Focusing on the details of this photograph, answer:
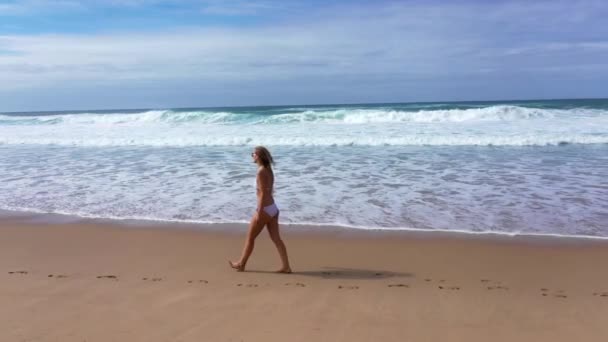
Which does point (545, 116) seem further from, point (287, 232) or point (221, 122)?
point (287, 232)

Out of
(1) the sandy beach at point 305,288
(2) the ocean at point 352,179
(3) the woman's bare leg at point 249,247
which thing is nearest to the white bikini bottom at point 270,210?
(3) the woman's bare leg at point 249,247

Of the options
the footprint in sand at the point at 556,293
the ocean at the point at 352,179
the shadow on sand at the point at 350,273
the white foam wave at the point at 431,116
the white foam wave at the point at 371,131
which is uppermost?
the white foam wave at the point at 431,116

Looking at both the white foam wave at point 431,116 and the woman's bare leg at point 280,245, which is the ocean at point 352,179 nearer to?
the woman's bare leg at point 280,245

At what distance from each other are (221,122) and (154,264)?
29271mm

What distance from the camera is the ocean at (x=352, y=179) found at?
7.98 m

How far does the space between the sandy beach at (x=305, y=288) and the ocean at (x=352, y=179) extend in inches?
41.6

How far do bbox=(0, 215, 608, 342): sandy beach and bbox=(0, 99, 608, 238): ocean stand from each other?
3.47 feet

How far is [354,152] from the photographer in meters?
17.7

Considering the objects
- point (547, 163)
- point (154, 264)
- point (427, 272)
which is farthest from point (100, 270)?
point (547, 163)

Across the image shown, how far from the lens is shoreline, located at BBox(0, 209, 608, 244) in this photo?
6664 mm

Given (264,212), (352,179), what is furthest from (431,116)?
(264,212)

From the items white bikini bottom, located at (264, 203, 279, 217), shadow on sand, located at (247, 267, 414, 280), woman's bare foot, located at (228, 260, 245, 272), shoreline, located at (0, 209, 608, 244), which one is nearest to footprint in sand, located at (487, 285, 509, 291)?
shadow on sand, located at (247, 267, 414, 280)

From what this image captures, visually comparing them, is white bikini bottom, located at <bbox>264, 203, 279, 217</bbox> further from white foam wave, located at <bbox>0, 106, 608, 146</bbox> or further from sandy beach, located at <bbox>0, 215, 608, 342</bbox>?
white foam wave, located at <bbox>0, 106, 608, 146</bbox>

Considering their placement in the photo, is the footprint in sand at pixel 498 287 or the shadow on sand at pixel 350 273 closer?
the footprint in sand at pixel 498 287
